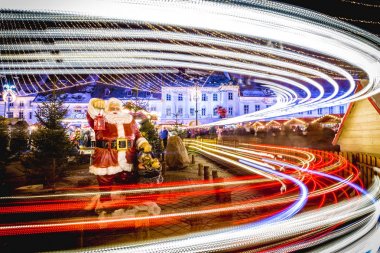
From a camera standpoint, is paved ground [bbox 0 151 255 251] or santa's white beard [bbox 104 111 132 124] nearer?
paved ground [bbox 0 151 255 251]

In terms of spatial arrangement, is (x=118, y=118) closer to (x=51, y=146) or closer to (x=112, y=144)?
(x=112, y=144)

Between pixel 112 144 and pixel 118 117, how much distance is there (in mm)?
586

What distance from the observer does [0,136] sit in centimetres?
1041

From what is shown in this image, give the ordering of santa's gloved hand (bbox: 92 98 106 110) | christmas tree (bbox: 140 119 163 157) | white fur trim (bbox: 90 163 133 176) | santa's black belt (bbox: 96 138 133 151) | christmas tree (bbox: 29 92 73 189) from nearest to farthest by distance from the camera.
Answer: white fur trim (bbox: 90 163 133 176) < santa's black belt (bbox: 96 138 133 151) < santa's gloved hand (bbox: 92 98 106 110) < christmas tree (bbox: 29 92 73 189) < christmas tree (bbox: 140 119 163 157)

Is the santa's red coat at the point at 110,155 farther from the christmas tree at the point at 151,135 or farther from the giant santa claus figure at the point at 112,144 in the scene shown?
the christmas tree at the point at 151,135

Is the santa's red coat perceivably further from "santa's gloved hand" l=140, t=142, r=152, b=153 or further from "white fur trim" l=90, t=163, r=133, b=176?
"santa's gloved hand" l=140, t=142, r=152, b=153

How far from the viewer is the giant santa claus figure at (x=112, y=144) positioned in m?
5.43

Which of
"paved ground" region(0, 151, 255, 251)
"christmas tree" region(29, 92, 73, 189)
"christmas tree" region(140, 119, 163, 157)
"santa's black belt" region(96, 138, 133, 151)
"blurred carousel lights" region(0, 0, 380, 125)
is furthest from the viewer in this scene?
"christmas tree" region(140, 119, 163, 157)

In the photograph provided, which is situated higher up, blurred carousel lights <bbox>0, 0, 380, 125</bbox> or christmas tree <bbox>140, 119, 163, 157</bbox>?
blurred carousel lights <bbox>0, 0, 380, 125</bbox>

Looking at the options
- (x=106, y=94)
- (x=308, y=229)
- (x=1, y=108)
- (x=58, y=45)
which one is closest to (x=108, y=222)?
(x=308, y=229)

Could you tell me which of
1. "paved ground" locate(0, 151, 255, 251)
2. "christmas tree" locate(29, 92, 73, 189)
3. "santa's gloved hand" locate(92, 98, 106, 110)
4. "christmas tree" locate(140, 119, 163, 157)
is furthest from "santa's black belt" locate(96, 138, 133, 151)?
"christmas tree" locate(140, 119, 163, 157)

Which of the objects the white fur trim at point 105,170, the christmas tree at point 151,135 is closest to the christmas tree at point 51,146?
the christmas tree at point 151,135

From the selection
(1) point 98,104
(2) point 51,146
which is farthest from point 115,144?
(2) point 51,146

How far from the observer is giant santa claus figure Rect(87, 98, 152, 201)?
5426mm
